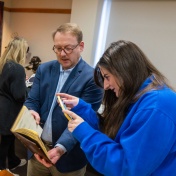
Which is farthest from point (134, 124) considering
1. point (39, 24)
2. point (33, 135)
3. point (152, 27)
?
point (39, 24)

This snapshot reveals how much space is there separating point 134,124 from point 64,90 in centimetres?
66

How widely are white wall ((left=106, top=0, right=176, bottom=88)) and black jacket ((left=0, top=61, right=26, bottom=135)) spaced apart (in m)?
1.48

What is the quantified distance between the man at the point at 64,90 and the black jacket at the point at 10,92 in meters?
0.68

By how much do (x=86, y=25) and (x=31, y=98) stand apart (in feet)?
5.74

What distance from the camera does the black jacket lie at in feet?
6.39

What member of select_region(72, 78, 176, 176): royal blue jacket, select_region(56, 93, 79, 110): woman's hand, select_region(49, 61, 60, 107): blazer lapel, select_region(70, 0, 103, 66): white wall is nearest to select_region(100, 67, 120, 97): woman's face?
select_region(72, 78, 176, 176): royal blue jacket

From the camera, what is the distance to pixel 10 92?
2.04 m

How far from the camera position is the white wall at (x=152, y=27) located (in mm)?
2432

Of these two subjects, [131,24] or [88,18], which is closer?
[131,24]

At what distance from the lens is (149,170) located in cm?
67

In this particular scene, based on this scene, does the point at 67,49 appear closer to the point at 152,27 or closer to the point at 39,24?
the point at 152,27

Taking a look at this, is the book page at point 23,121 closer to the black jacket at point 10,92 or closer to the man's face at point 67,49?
the man's face at point 67,49

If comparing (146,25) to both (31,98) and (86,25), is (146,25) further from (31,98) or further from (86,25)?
(31,98)

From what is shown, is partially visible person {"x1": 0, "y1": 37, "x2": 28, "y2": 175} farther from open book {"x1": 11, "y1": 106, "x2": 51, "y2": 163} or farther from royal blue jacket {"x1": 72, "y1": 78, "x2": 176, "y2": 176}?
royal blue jacket {"x1": 72, "y1": 78, "x2": 176, "y2": 176}
